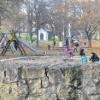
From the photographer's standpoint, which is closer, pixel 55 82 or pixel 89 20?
pixel 55 82

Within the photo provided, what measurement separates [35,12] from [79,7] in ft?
21.3

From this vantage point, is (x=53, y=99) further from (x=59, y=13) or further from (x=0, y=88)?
(x=59, y=13)

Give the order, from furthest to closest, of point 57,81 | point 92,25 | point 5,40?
point 92,25 → point 5,40 → point 57,81

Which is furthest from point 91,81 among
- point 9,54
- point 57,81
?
point 9,54

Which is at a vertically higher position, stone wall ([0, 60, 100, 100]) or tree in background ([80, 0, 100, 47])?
tree in background ([80, 0, 100, 47])

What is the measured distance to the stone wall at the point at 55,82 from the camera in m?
13.5

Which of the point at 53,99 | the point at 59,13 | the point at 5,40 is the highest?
the point at 59,13

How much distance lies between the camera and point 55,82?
13.5 metres

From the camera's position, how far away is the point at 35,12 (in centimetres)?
5069

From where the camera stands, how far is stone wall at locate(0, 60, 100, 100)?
13.5m

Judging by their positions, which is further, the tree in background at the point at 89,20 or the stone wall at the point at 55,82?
the tree in background at the point at 89,20

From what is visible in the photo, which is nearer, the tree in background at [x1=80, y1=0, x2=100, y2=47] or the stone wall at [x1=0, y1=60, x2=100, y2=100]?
the stone wall at [x1=0, y1=60, x2=100, y2=100]

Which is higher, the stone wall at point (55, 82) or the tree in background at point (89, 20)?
the tree in background at point (89, 20)

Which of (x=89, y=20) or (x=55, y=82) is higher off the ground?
(x=89, y=20)
